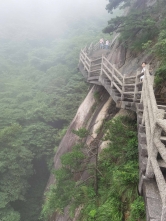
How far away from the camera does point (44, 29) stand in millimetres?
49219

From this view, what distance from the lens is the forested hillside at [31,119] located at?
15.3 m

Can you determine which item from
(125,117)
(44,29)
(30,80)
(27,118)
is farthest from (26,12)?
(125,117)

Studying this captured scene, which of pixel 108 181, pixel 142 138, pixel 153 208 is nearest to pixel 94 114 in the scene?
pixel 108 181

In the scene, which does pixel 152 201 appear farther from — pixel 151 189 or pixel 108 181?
pixel 108 181

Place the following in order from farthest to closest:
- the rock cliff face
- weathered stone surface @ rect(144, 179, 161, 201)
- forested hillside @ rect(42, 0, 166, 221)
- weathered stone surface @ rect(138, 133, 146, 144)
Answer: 1. the rock cliff face
2. weathered stone surface @ rect(138, 133, 146, 144)
3. forested hillside @ rect(42, 0, 166, 221)
4. weathered stone surface @ rect(144, 179, 161, 201)

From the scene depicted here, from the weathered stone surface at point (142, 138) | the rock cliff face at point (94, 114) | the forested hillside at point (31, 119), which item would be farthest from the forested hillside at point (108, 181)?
the forested hillside at point (31, 119)

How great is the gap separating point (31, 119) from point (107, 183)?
13842 mm

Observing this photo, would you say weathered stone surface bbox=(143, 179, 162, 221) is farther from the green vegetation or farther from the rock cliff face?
the rock cliff face

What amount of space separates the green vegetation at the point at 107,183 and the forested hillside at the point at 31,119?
9.75 m

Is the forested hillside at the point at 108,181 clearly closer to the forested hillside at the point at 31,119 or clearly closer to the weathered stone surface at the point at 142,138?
the weathered stone surface at the point at 142,138

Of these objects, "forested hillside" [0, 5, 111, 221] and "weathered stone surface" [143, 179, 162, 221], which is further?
"forested hillside" [0, 5, 111, 221]

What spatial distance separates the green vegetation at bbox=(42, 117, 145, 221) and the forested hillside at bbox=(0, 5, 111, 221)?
32.0ft

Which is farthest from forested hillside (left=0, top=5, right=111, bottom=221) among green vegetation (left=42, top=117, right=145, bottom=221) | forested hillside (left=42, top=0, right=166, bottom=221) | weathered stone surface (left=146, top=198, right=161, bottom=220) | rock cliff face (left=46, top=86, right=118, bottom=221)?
weathered stone surface (left=146, top=198, right=161, bottom=220)

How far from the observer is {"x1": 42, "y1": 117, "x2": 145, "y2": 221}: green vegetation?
454 centimetres
